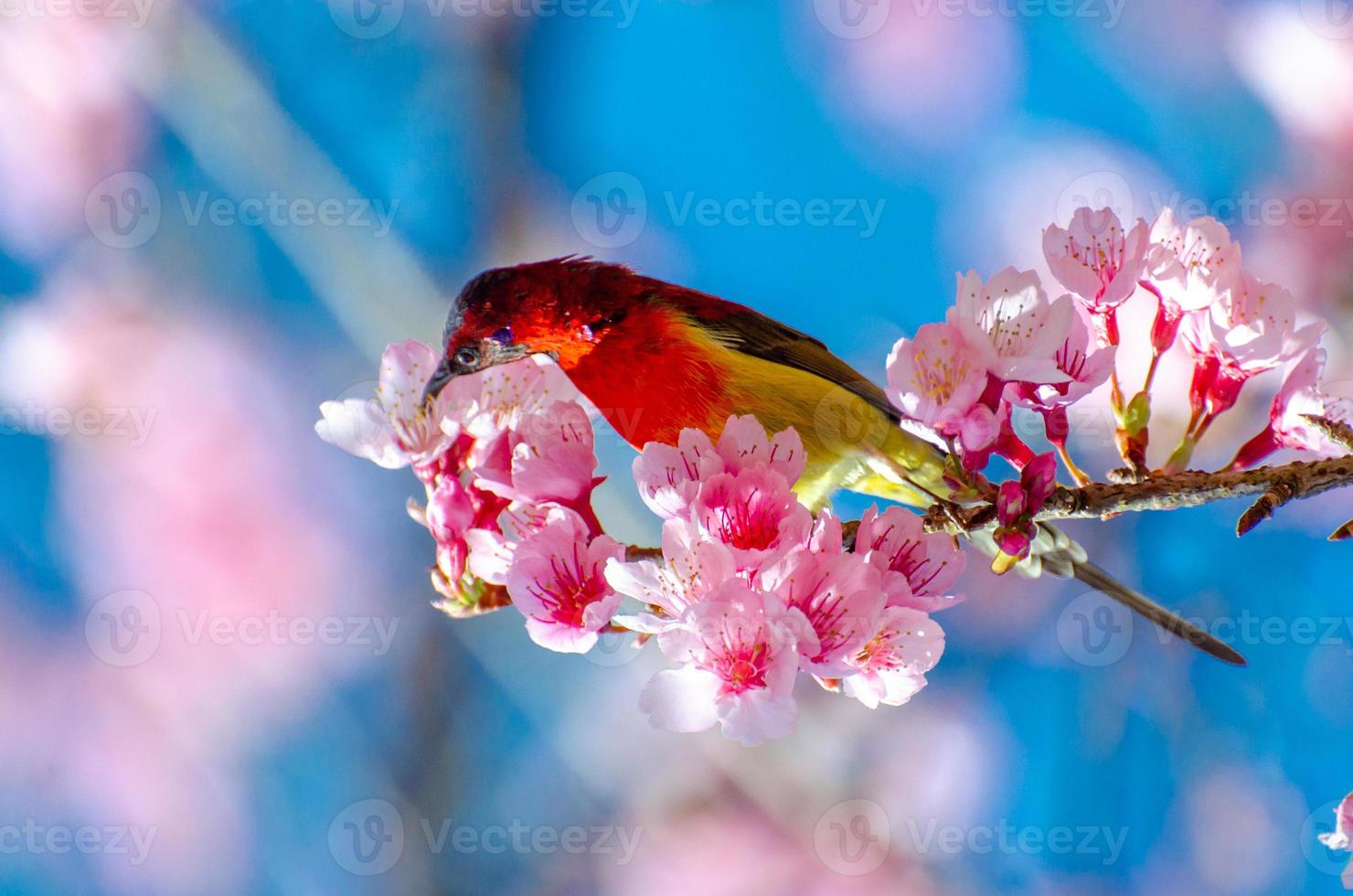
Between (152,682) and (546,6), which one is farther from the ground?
(546,6)

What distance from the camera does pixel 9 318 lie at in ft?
6.42

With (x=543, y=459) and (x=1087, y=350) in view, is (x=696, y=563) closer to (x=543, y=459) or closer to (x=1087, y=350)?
(x=543, y=459)

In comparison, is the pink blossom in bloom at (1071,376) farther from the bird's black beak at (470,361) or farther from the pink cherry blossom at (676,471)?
the bird's black beak at (470,361)

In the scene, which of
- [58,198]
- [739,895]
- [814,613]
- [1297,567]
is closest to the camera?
[814,613]

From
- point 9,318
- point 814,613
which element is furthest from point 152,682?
point 814,613

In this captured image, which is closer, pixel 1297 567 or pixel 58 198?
pixel 1297 567

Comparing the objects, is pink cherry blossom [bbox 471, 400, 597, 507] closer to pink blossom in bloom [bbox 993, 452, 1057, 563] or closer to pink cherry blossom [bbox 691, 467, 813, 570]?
pink cherry blossom [bbox 691, 467, 813, 570]

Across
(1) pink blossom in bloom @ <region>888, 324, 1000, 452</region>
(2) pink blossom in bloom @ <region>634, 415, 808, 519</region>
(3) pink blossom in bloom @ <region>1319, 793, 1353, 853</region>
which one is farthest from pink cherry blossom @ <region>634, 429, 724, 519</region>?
(3) pink blossom in bloom @ <region>1319, 793, 1353, 853</region>

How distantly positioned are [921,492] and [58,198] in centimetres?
179

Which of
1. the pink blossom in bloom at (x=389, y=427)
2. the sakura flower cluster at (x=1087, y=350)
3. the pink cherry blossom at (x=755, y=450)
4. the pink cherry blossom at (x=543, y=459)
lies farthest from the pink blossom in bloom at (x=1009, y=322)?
the pink blossom in bloom at (x=389, y=427)

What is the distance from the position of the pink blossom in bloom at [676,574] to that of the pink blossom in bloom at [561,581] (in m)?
0.04

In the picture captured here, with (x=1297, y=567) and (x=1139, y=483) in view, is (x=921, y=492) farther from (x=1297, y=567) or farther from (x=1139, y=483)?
(x=1297, y=567)

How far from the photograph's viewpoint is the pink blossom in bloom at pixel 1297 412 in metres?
0.61

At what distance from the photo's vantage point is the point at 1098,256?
578 millimetres
